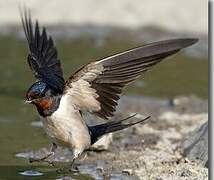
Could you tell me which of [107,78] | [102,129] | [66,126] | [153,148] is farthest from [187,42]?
[153,148]

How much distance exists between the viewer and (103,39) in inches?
564

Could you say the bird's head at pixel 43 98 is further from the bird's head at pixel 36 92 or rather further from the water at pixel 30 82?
the water at pixel 30 82

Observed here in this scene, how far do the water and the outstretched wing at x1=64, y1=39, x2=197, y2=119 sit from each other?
663 mm

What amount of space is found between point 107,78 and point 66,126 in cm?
50

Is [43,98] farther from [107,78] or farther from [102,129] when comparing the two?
[102,129]

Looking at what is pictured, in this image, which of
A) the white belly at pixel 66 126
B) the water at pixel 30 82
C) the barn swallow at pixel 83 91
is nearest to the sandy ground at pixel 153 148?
the water at pixel 30 82

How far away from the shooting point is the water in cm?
737

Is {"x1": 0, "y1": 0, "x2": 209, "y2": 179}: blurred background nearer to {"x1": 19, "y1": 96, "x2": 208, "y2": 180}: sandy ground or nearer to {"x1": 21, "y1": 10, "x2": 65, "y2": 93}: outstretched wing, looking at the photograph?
{"x1": 19, "y1": 96, "x2": 208, "y2": 180}: sandy ground

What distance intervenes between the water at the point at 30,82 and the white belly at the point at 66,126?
1.23 feet

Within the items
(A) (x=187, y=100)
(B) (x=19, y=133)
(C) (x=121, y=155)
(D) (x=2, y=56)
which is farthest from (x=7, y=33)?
(C) (x=121, y=155)

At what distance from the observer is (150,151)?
7996mm

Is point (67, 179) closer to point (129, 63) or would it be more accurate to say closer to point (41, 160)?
point (41, 160)

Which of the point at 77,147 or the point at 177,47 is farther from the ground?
the point at 177,47

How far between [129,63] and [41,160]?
1.12m
